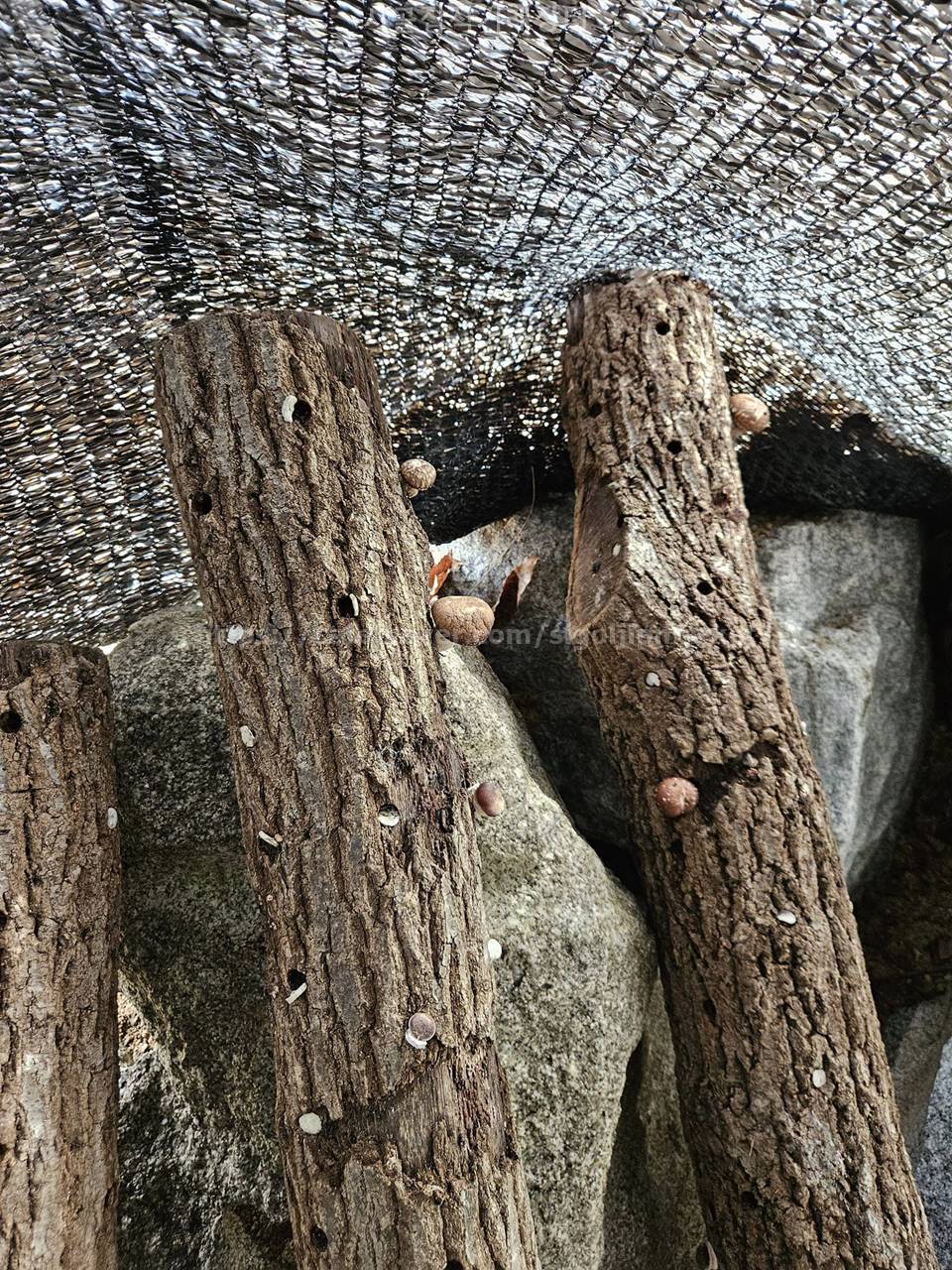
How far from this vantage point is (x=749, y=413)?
272 centimetres

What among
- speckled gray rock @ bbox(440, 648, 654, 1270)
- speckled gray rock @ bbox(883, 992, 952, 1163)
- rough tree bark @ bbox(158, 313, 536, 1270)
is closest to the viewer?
rough tree bark @ bbox(158, 313, 536, 1270)

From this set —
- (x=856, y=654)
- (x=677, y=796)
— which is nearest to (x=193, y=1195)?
(x=677, y=796)

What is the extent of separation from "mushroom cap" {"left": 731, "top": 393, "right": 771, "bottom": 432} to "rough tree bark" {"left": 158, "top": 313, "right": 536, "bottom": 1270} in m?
1.06

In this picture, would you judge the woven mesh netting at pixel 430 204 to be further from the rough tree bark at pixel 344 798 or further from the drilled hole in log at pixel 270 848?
the drilled hole in log at pixel 270 848

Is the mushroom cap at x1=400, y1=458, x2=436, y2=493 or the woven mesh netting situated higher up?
the woven mesh netting

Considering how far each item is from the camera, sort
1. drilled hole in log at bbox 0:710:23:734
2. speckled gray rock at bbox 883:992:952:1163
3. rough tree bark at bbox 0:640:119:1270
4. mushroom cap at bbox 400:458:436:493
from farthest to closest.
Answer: speckled gray rock at bbox 883:992:952:1163 → mushroom cap at bbox 400:458:436:493 → drilled hole in log at bbox 0:710:23:734 → rough tree bark at bbox 0:640:119:1270

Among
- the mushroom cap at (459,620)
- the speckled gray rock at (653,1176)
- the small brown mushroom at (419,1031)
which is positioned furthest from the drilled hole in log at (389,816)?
the speckled gray rock at (653,1176)

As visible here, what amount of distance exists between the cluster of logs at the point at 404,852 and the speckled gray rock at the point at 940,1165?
3.64 feet

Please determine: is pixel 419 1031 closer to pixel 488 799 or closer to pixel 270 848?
pixel 270 848

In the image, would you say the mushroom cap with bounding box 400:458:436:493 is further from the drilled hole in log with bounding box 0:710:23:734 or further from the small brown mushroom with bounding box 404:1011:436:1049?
the small brown mushroom with bounding box 404:1011:436:1049

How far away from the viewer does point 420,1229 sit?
165cm

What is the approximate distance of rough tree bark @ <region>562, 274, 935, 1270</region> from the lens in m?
2.12

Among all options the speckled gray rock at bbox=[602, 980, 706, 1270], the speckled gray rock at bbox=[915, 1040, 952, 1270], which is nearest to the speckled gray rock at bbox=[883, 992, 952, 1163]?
the speckled gray rock at bbox=[915, 1040, 952, 1270]

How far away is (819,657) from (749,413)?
775 millimetres
